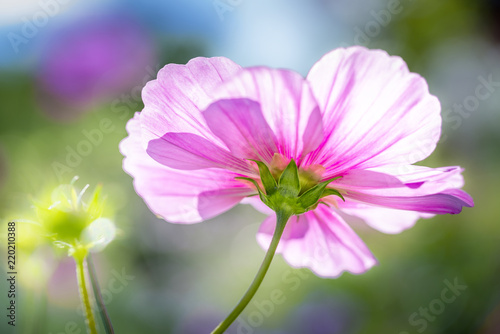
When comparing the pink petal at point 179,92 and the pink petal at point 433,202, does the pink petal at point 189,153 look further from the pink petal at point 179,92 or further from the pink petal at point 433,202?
the pink petal at point 433,202

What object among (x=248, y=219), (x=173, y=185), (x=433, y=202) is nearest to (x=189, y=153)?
(x=173, y=185)

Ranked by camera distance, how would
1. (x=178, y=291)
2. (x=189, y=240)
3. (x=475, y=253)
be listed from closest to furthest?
(x=475, y=253), (x=178, y=291), (x=189, y=240)

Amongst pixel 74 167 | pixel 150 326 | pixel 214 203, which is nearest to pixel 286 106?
pixel 214 203

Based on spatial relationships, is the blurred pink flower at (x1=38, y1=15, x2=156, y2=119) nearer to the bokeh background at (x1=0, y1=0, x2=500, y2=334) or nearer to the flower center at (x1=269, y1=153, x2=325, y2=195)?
the bokeh background at (x1=0, y1=0, x2=500, y2=334)

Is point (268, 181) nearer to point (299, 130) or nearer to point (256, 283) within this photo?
point (299, 130)

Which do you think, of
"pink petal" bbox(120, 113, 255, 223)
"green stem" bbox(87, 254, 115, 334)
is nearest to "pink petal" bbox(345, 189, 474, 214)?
"pink petal" bbox(120, 113, 255, 223)

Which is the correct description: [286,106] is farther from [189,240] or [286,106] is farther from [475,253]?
[189,240]
